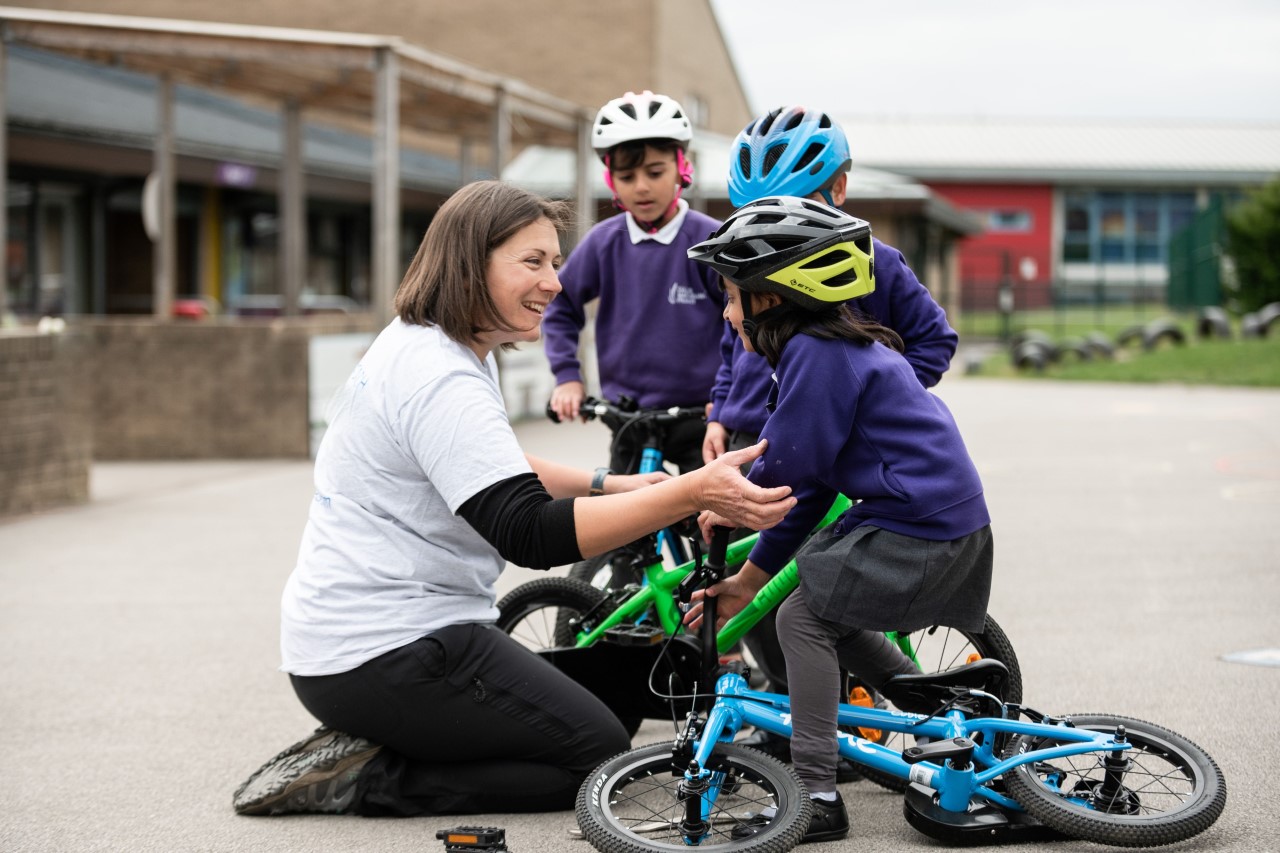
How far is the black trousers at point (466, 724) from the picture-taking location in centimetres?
405

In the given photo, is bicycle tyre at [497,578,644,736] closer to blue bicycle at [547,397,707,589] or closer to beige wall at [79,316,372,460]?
blue bicycle at [547,397,707,589]

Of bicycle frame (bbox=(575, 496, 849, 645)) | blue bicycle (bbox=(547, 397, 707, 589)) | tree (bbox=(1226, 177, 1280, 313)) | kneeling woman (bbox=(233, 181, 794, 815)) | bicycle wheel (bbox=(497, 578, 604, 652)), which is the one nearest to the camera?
kneeling woman (bbox=(233, 181, 794, 815))

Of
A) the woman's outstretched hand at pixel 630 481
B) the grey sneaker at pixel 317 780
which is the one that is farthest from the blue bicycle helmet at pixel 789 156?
the grey sneaker at pixel 317 780

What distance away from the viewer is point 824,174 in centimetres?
445

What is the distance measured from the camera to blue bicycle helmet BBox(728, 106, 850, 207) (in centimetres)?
444

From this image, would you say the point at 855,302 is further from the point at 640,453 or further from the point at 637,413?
the point at 640,453

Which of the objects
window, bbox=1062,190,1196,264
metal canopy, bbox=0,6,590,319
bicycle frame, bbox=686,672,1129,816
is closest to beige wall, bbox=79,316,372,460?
metal canopy, bbox=0,6,590,319

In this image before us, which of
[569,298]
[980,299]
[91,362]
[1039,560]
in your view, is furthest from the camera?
[980,299]

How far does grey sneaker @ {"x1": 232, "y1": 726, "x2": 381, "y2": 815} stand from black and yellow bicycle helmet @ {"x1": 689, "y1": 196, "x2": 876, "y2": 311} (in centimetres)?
172

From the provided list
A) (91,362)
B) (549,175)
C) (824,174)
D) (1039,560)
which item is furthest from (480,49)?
(824,174)

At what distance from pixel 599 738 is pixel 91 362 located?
11.2m

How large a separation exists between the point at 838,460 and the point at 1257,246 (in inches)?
1168

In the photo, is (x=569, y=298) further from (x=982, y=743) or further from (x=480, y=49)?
(x=480, y=49)

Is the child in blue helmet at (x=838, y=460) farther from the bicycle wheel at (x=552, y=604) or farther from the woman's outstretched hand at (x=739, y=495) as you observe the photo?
the bicycle wheel at (x=552, y=604)
